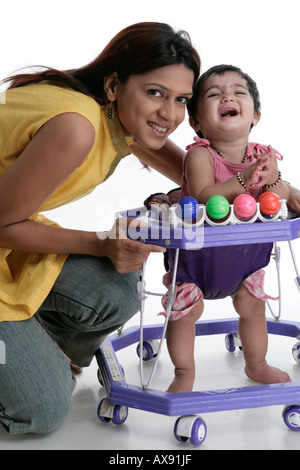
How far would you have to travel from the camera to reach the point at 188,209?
4.72ft

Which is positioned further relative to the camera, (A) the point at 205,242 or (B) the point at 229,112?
(B) the point at 229,112

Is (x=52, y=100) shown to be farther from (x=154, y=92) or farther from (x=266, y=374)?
(x=266, y=374)

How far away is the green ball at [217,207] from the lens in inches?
55.9

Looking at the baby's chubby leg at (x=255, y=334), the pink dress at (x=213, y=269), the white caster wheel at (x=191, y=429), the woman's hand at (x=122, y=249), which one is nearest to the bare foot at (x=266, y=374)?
the baby's chubby leg at (x=255, y=334)

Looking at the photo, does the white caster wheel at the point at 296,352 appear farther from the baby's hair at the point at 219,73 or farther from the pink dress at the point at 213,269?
the baby's hair at the point at 219,73

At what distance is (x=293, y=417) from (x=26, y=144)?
0.81m

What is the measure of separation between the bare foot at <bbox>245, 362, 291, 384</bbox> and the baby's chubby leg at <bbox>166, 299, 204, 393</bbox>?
0.65ft

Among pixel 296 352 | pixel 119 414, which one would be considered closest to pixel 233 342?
pixel 296 352

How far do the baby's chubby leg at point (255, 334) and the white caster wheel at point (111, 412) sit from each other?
35 cm

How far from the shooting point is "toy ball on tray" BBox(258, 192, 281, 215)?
147 cm

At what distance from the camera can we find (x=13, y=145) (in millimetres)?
1596

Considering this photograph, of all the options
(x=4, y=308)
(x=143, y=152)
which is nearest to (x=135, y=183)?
(x=143, y=152)

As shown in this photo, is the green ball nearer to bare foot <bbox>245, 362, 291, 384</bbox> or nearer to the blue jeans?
the blue jeans

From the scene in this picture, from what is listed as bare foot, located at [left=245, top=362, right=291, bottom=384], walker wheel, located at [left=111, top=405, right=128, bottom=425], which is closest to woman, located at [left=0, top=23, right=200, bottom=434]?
walker wheel, located at [left=111, top=405, right=128, bottom=425]
